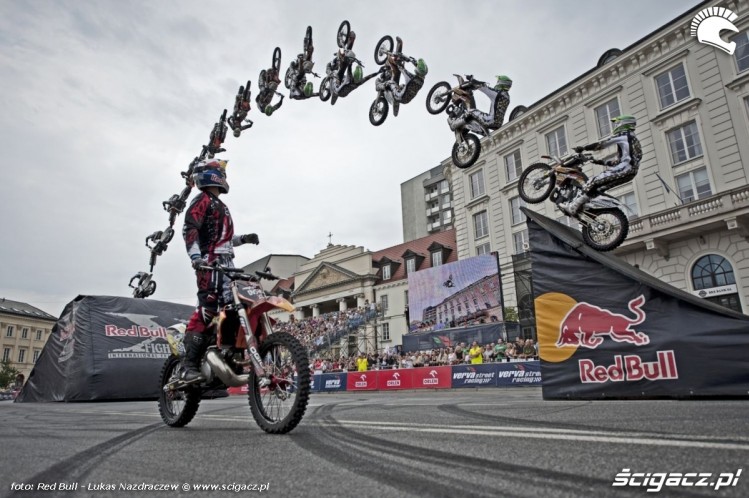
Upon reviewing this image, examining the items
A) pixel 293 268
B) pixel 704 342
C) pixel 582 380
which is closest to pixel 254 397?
pixel 582 380

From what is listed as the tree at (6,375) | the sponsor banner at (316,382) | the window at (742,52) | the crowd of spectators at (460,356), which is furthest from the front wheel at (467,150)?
the tree at (6,375)

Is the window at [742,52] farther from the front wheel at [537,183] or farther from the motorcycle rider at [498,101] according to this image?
the motorcycle rider at [498,101]

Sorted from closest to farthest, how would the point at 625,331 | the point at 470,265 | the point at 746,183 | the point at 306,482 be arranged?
the point at 306,482, the point at 625,331, the point at 746,183, the point at 470,265

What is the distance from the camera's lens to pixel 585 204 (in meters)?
8.22

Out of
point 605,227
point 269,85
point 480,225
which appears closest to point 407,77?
point 605,227

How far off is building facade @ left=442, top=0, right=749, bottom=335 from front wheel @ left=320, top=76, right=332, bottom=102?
12.0 m

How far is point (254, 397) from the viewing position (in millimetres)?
3977

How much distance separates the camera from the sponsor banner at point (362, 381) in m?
22.4

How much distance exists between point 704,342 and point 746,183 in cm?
1879

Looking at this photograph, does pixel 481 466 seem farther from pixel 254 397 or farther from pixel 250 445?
pixel 254 397

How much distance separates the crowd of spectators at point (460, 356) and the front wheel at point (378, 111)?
11959 mm

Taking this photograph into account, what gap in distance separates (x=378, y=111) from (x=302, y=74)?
114 inches

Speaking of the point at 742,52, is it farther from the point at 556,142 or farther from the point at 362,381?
the point at 362,381

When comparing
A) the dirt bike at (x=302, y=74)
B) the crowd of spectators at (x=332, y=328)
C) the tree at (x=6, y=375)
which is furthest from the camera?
the tree at (x=6, y=375)
